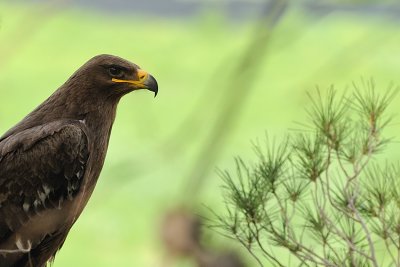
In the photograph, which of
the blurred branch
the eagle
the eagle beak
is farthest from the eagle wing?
the blurred branch

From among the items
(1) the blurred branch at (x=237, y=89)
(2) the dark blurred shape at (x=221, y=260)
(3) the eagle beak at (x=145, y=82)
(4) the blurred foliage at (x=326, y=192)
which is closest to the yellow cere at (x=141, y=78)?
(3) the eagle beak at (x=145, y=82)

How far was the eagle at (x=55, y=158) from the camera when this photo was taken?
130cm

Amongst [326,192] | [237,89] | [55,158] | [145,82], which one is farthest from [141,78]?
[237,89]

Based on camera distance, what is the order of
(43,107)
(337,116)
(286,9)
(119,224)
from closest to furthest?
(286,9), (337,116), (43,107), (119,224)

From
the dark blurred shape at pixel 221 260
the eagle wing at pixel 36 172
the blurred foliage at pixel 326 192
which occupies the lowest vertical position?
the eagle wing at pixel 36 172

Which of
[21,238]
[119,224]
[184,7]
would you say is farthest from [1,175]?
[184,7]

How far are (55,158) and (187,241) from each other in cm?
55

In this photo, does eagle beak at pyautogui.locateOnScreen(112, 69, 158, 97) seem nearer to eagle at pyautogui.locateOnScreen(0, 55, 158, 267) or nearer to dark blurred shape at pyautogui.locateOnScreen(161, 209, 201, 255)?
eagle at pyautogui.locateOnScreen(0, 55, 158, 267)

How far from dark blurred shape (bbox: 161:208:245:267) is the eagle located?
457 millimetres

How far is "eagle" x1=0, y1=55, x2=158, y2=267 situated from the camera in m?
1.30

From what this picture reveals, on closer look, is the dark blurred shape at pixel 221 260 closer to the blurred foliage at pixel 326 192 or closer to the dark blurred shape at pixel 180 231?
the dark blurred shape at pixel 180 231

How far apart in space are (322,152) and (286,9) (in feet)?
0.83

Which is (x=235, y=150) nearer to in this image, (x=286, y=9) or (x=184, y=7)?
(x=184, y=7)

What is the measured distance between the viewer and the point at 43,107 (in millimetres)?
1338
